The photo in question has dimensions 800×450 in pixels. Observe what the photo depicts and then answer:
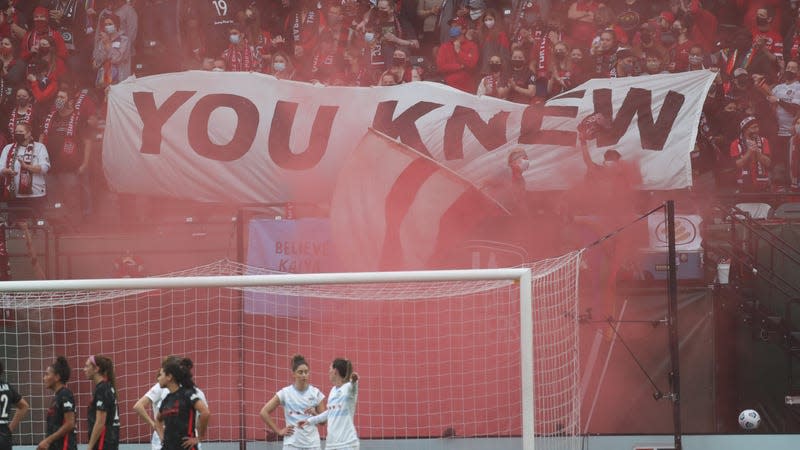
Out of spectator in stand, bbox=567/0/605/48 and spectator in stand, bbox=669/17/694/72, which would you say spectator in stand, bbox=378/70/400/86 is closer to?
spectator in stand, bbox=567/0/605/48

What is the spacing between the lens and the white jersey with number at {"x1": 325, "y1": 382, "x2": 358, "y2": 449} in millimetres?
8570

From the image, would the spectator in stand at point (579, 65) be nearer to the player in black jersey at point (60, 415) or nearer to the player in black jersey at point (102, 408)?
the player in black jersey at point (102, 408)

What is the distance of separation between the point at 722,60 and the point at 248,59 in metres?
5.33

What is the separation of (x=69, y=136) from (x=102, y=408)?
5.50 meters

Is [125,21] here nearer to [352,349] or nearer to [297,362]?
[352,349]

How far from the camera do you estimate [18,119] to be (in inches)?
518

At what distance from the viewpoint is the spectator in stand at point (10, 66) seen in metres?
13.8

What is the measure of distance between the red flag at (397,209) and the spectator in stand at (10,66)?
15.6 ft

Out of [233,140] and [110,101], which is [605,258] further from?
[110,101]

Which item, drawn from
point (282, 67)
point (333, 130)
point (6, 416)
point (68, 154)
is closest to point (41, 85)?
point (68, 154)

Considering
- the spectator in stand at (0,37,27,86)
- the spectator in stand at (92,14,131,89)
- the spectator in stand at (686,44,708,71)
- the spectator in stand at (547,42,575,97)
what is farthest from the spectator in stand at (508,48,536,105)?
the spectator in stand at (0,37,27,86)

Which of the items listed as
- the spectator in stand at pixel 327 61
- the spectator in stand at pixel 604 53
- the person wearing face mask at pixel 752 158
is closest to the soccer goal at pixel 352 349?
the person wearing face mask at pixel 752 158

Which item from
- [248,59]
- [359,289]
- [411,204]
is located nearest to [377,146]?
[411,204]

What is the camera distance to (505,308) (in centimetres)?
1115
